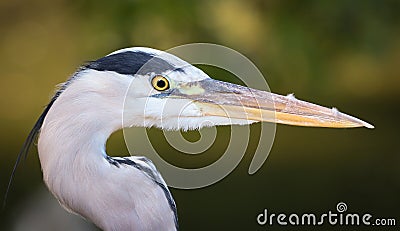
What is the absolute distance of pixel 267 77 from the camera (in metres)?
3.87

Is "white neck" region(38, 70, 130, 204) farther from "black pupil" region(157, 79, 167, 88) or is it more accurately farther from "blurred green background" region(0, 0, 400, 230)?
"blurred green background" region(0, 0, 400, 230)

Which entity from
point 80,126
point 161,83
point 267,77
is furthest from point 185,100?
point 267,77

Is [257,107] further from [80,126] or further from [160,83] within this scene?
[80,126]

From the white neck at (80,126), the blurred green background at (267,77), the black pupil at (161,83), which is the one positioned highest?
the blurred green background at (267,77)

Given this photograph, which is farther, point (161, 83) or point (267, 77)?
point (267, 77)

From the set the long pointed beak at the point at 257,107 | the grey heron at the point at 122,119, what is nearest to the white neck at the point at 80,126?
the grey heron at the point at 122,119

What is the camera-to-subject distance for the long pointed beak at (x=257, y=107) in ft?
5.60

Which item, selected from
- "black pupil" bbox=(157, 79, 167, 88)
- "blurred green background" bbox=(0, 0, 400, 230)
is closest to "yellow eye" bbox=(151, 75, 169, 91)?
"black pupil" bbox=(157, 79, 167, 88)

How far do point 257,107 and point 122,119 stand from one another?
11.1 inches

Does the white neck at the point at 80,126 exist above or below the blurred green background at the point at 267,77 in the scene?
below

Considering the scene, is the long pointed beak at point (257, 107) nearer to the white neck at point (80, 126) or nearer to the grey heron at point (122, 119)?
the grey heron at point (122, 119)

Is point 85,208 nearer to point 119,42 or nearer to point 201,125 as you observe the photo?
point 201,125

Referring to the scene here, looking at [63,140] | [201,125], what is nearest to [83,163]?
[63,140]

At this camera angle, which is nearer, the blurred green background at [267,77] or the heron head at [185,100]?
the heron head at [185,100]
